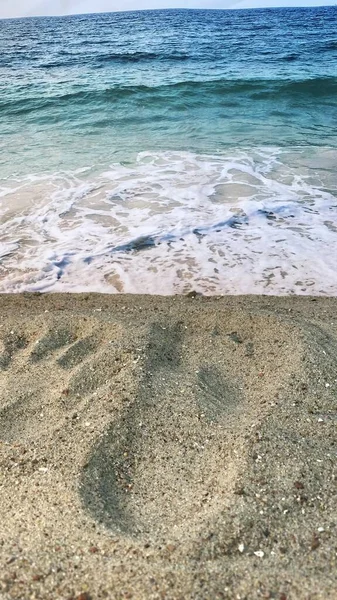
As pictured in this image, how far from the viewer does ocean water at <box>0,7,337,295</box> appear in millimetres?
4594

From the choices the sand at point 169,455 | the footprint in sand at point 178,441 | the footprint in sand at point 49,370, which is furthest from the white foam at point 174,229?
the footprint in sand at point 178,441

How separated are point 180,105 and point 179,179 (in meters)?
6.49

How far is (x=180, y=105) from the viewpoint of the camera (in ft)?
41.2

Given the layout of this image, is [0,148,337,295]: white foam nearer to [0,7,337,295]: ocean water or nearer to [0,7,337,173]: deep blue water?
[0,7,337,295]: ocean water

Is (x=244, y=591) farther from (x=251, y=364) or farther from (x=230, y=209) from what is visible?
(x=230, y=209)

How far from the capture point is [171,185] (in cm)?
678

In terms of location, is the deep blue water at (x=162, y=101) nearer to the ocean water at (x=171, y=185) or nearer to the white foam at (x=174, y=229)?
the ocean water at (x=171, y=185)

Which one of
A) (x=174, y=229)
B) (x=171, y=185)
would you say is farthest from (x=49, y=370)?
(x=171, y=185)

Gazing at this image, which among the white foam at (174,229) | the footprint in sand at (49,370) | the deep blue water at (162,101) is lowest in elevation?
the deep blue water at (162,101)

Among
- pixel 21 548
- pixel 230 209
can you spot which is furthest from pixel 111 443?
pixel 230 209

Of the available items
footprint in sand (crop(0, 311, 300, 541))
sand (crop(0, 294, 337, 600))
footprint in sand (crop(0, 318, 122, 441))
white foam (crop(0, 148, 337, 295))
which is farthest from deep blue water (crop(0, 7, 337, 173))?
sand (crop(0, 294, 337, 600))

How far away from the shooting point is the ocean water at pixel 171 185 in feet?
15.1

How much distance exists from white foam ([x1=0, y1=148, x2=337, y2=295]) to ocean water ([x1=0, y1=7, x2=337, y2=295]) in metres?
0.02

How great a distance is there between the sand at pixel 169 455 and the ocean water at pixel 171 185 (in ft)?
3.16
